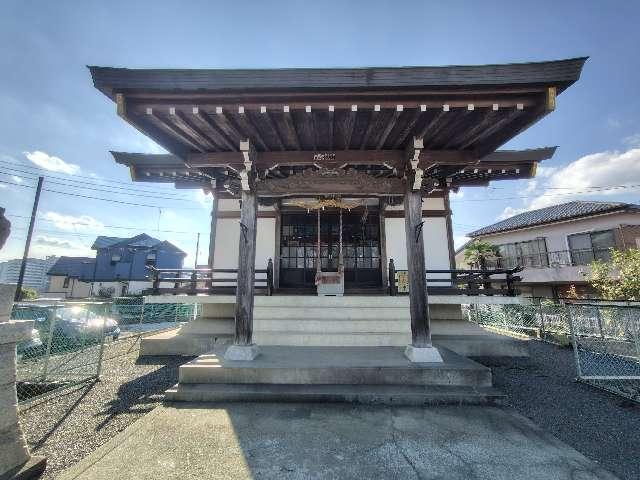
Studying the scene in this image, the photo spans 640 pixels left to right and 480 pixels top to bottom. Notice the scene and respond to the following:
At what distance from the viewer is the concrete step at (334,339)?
630 cm

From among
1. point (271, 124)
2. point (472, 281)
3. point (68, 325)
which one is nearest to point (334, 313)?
point (472, 281)

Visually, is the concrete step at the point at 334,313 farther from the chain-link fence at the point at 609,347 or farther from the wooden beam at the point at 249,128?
the wooden beam at the point at 249,128

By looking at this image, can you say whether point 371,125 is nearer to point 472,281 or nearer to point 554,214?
point 472,281

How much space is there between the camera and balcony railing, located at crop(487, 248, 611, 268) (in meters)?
18.4

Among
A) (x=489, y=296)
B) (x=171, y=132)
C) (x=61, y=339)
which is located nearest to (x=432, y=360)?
(x=489, y=296)

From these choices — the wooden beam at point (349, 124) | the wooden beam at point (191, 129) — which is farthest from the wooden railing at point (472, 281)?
the wooden beam at point (191, 129)

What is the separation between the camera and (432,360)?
4.81 meters

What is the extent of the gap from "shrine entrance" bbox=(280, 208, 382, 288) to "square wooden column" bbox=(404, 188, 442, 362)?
14.6 feet

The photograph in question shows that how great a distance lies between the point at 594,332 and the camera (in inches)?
323

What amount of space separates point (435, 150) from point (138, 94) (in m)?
5.33

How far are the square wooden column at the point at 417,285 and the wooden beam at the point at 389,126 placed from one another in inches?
42.5

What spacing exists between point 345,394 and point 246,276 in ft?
8.78

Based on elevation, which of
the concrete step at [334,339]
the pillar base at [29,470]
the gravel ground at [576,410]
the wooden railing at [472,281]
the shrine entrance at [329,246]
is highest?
the shrine entrance at [329,246]

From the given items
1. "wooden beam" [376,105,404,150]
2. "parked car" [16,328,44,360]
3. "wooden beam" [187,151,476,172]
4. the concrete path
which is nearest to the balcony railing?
"wooden beam" [187,151,476,172]
